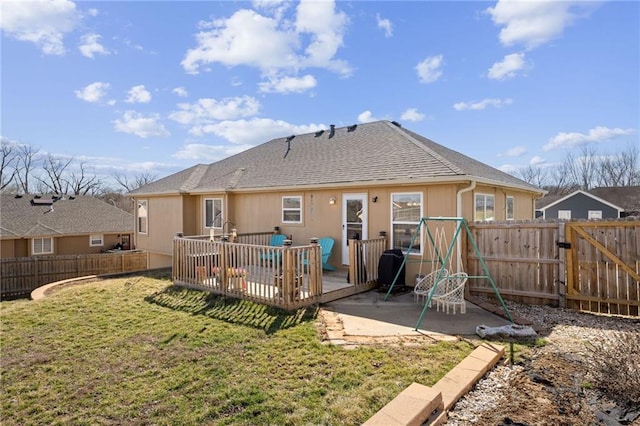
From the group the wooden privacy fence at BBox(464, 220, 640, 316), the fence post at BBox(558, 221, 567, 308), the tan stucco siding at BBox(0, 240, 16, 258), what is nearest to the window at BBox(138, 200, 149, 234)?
the tan stucco siding at BBox(0, 240, 16, 258)

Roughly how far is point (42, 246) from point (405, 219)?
73.2 feet

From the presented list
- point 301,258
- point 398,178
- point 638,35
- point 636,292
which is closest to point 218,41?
point 398,178

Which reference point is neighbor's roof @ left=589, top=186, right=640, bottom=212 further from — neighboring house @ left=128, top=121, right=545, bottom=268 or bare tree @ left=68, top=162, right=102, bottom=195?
bare tree @ left=68, top=162, right=102, bottom=195

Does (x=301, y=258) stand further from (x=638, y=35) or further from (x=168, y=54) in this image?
(x=638, y=35)

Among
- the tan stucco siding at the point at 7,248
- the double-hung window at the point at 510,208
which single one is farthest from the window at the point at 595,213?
the tan stucco siding at the point at 7,248

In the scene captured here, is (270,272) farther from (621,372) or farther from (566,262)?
(566,262)

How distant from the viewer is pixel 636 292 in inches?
231

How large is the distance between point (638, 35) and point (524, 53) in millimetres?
2958

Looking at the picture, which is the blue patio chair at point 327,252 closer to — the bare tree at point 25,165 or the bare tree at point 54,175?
the bare tree at point 25,165

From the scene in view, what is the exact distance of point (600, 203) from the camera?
87.9 feet

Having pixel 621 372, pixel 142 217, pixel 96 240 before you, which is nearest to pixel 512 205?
pixel 621 372

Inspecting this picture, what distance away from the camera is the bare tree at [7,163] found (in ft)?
114

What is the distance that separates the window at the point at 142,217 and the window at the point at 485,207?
1356 cm

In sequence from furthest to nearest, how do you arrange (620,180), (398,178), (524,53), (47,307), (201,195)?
(620,180)
(201,195)
(524,53)
(398,178)
(47,307)
